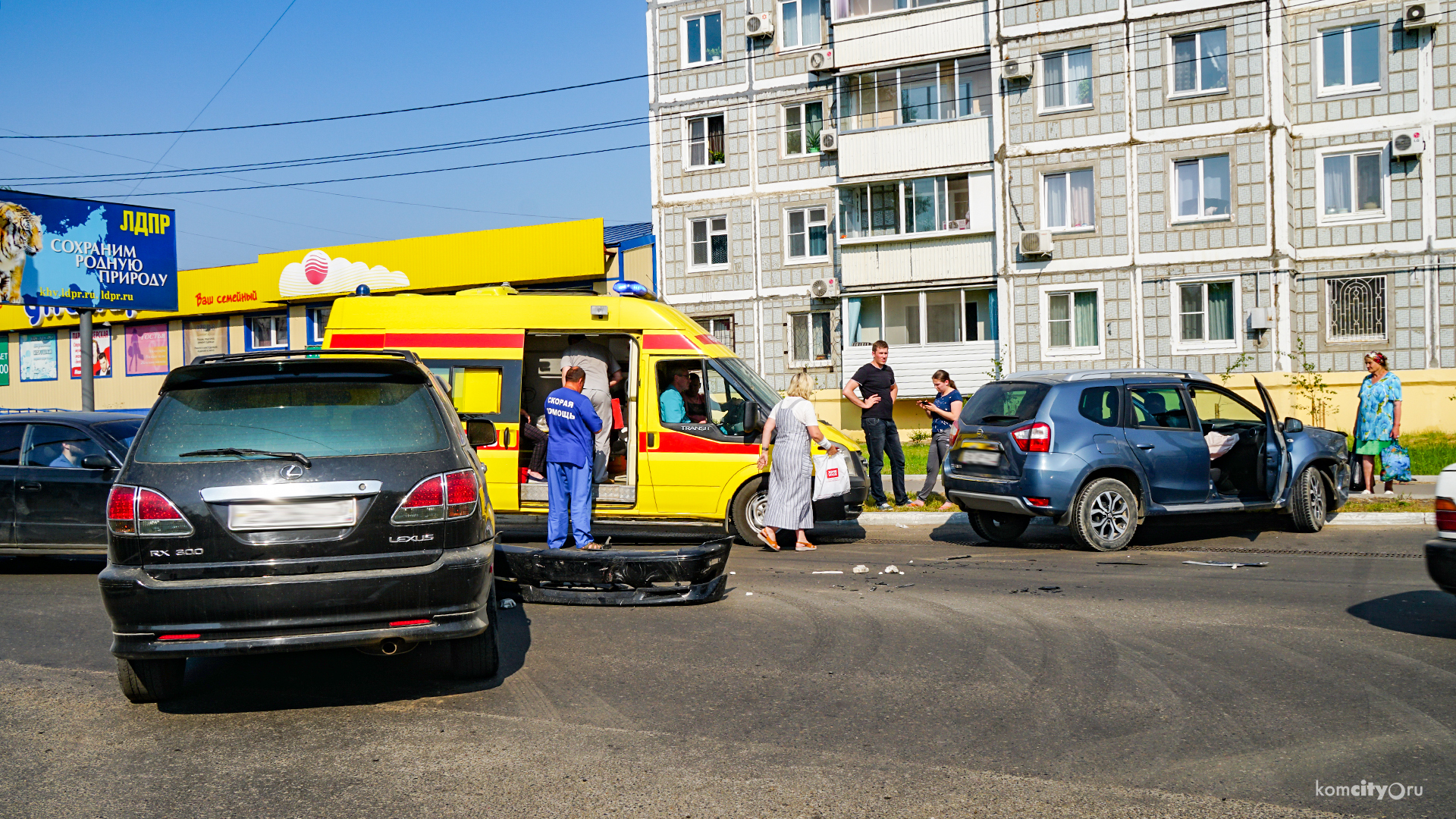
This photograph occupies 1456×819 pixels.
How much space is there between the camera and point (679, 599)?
8117 mm

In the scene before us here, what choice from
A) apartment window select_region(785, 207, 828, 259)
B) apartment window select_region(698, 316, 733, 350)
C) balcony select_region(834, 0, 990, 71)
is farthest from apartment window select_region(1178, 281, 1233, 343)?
apartment window select_region(698, 316, 733, 350)

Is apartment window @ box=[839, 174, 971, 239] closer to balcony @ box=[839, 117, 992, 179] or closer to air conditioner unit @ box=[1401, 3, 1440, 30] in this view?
balcony @ box=[839, 117, 992, 179]

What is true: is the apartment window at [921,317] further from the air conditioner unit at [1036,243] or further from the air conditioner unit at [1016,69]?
the air conditioner unit at [1016,69]

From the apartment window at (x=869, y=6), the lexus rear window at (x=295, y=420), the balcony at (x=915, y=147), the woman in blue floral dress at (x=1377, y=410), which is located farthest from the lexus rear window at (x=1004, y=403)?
the apartment window at (x=869, y=6)

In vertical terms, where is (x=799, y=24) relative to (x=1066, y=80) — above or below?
above

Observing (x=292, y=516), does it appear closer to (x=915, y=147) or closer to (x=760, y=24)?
(x=915, y=147)

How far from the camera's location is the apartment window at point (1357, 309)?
2562 centimetres

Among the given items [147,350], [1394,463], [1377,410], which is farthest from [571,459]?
[147,350]

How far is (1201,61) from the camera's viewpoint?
26047 millimetres

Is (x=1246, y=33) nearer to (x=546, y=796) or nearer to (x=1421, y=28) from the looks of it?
(x=1421, y=28)

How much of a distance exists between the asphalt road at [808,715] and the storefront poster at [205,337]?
33.3 metres

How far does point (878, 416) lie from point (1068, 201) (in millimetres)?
15516

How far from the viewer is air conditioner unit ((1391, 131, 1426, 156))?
2470cm

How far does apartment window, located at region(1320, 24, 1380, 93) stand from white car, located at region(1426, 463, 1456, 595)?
22907 millimetres
